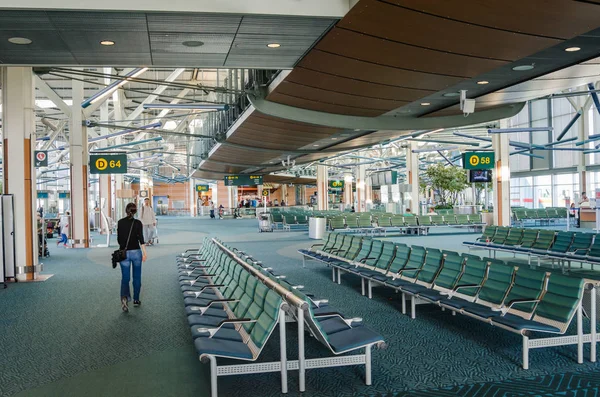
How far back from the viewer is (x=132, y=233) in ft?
26.5

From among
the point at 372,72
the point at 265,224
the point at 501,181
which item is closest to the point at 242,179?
the point at 265,224

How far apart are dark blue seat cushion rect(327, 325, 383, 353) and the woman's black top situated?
416cm

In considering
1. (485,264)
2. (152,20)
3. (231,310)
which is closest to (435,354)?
(485,264)

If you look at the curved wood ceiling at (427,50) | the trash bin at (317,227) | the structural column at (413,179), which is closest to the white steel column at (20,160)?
the curved wood ceiling at (427,50)

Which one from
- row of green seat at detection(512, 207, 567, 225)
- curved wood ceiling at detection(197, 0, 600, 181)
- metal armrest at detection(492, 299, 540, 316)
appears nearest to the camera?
metal armrest at detection(492, 299, 540, 316)

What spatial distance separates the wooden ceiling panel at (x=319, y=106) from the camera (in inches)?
496

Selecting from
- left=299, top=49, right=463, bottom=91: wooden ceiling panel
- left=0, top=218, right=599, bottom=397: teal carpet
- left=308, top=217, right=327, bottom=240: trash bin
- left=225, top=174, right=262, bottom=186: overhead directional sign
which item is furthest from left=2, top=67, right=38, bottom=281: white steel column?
left=225, top=174, right=262, bottom=186: overhead directional sign

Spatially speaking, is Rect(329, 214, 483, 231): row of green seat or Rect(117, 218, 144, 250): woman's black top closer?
Rect(117, 218, 144, 250): woman's black top

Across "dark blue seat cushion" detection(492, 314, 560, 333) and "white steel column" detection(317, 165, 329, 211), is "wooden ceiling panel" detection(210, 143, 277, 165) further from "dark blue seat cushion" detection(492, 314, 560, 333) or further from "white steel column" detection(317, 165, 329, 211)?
"dark blue seat cushion" detection(492, 314, 560, 333)

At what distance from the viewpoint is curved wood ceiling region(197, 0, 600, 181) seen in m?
6.20

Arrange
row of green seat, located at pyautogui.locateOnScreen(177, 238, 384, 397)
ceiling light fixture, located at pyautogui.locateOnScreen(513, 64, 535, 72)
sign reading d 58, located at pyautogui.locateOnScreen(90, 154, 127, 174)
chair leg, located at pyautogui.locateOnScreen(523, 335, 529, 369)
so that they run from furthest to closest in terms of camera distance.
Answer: sign reading d 58, located at pyautogui.locateOnScreen(90, 154, 127, 174)
ceiling light fixture, located at pyautogui.locateOnScreen(513, 64, 535, 72)
chair leg, located at pyautogui.locateOnScreen(523, 335, 529, 369)
row of green seat, located at pyautogui.locateOnScreen(177, 238, 384, 397)

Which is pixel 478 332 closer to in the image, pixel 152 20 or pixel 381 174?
pixel 152 20

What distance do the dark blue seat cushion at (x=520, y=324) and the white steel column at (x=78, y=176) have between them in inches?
674

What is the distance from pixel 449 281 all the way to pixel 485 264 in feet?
2.00
